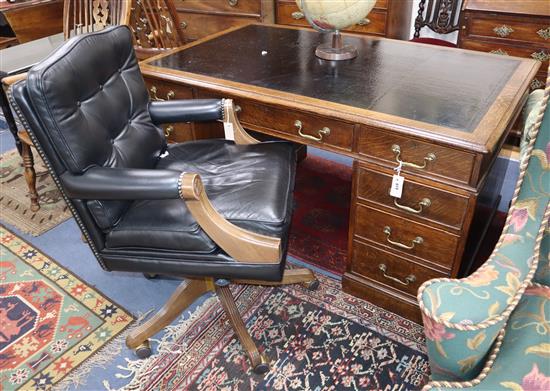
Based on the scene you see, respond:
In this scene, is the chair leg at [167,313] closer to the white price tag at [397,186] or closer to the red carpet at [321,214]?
the red carpet at [321,214]

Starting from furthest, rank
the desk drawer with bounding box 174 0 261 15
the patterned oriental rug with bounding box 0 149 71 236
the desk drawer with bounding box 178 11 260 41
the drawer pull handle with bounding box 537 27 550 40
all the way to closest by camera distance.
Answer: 1. the desk drawer with bounding box 178 11 260 41
2. the desk drawer with bounding box 174 0 261 15
3. the patterned oriental rug with bounding box 0 149 71 236
4. the drawer pull handle with bounding box 537 27 550 40

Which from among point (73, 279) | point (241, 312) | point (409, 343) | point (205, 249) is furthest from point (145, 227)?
point (409, 343)

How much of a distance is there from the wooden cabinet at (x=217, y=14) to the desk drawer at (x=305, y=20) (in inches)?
2.8

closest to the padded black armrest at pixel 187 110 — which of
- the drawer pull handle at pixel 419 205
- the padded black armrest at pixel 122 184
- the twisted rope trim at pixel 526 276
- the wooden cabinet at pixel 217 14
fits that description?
the padded black armrest at pixel 122 184

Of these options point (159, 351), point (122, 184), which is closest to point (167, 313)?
point (159, 351)

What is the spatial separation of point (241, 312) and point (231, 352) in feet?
0.64

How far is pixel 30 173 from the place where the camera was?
7.66 ft

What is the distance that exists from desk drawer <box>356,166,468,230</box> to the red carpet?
57cm

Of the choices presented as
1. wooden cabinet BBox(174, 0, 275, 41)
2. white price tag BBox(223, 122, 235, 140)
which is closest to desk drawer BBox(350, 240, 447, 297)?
white price tag BBox(223, 122, 235, 140)

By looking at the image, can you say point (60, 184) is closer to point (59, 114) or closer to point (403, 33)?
point (59, 114)

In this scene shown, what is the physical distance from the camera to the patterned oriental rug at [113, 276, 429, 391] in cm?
151

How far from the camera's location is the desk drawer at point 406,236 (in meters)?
1.44

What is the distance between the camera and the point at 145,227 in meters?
1.31

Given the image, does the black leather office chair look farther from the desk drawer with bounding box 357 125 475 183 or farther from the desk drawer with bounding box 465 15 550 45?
the desk drawer with bounding box 465 15 550 45
